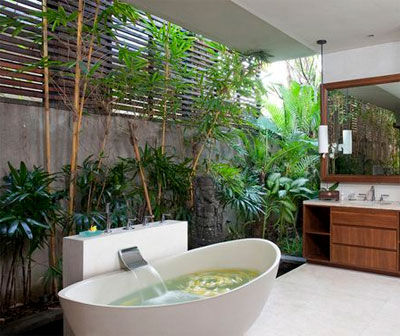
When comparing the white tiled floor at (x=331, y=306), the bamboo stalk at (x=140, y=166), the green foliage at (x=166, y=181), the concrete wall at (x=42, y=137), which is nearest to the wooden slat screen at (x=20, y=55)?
the concrete wall at (x=42, y=137)

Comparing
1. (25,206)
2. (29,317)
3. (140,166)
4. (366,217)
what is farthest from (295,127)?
(29,317)

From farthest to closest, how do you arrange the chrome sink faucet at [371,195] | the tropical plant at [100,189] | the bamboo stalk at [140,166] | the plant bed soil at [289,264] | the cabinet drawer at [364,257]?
the plant bed soil at [289,264] → the chrome sink faucet at [371,195] → the cabinet drawer at [364,257] → the bamboo stalk at [140,166] → the tropical plant at [100,189]

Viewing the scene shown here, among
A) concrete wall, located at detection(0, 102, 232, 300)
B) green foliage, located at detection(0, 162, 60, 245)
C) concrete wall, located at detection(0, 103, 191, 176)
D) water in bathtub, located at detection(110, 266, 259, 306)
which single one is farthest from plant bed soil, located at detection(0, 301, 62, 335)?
concrete wall, located at detection(0, 103, 191, 176)

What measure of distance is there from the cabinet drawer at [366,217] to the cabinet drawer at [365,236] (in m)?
0.06

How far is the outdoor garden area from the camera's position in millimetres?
3201

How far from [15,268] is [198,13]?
2946 mm

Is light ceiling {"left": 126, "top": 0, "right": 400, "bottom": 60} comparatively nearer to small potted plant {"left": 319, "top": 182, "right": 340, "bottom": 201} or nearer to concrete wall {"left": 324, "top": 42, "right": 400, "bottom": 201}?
concrete wall {"left": 324, "top": 42, "right": 400, "bottom": 201}

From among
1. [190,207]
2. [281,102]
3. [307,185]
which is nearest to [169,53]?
[190,207]

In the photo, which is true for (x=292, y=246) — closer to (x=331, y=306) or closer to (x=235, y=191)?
(x=235, y=191)

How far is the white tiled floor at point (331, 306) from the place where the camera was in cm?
297

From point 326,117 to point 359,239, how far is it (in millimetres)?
1715

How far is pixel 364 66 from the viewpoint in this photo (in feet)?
16.7

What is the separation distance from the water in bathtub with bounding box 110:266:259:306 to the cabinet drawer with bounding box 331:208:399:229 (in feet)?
5.87

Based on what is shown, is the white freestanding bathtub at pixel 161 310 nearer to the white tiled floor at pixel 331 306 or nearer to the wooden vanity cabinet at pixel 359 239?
the white tiled floor at pixel 331 306
